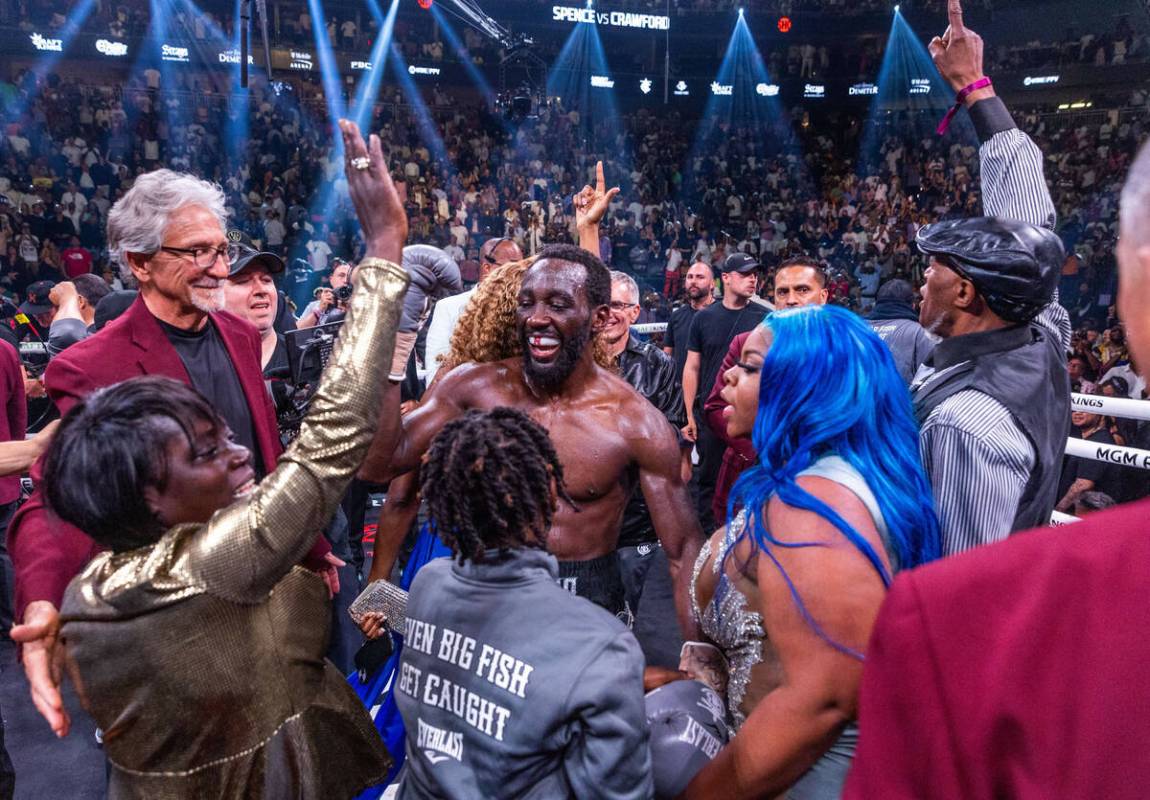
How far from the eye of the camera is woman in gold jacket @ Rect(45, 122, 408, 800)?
3.96 ft

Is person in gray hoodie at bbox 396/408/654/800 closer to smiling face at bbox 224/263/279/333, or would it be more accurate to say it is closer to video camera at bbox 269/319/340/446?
video camera at bbox 269/319/340/446

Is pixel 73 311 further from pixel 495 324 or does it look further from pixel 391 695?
pixel 391 695

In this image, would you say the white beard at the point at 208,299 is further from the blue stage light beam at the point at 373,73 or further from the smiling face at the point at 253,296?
the blue stage light beam at the point at 373,73

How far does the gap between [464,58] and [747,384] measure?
18956 mm

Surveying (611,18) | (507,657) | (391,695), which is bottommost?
(391,695)

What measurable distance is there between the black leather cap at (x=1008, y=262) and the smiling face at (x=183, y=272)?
5.95 ft

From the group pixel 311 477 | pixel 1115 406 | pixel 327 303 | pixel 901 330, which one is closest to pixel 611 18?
pixel 327 303

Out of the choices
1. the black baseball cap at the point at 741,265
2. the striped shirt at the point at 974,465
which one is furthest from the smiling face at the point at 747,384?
the black baseball cap at the point at 741,265

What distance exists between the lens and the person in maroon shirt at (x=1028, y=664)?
0.50 meters

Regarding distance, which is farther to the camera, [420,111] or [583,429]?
[420,111]

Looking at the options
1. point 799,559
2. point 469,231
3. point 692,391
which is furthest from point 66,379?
point 469,231

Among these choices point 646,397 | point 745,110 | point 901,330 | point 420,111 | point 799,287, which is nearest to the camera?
point 901,330

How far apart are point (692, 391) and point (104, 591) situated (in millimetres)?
4353

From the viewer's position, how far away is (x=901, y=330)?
3.74 m
